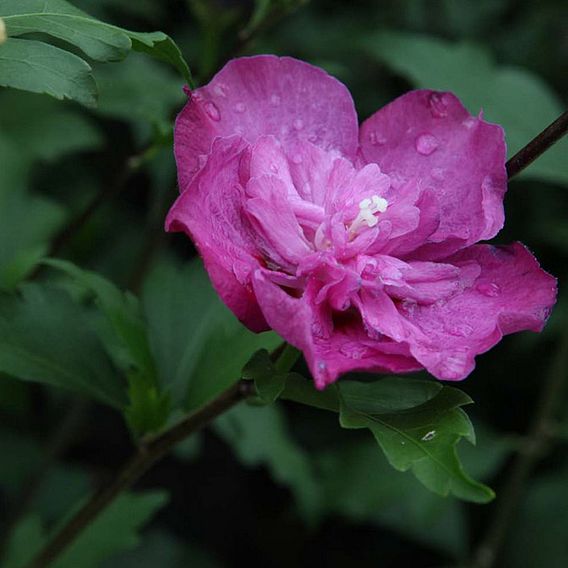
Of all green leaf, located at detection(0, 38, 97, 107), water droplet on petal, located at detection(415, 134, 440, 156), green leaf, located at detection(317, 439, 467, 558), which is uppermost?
water droplet on petal, located at detection(415, 134, 440, 156)

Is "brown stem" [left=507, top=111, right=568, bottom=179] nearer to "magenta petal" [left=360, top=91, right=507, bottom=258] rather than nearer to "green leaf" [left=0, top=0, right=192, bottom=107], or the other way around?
"magenta petal" [left=360, top=91, right=507, bottom=258]

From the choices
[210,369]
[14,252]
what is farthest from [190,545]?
[210,369]

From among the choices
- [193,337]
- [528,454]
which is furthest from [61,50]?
[528,454]

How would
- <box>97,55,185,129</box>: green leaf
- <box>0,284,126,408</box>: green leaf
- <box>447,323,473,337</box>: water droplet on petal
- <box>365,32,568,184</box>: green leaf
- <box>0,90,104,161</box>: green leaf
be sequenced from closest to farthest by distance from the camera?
1. <box>447,323,473,337</box>: water droplet on petal
2. <box>0,284,126,408</box>: green leaf
3. <box>365,32,568,184</box>: green leaf
4. <box>97,55,185,129</box>: green leaf
5. <box>0,90,104,161</box>: green leaf

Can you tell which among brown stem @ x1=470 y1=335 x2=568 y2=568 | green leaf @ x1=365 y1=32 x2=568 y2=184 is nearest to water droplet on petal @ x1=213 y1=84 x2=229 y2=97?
green leaf @ x1=365 y1=32 x2=568 y2=184

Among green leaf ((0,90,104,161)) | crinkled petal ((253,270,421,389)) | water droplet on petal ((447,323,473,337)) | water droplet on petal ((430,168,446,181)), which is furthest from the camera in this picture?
green leaf ((0,90,104,161))

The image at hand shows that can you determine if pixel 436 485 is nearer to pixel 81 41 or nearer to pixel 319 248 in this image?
pixel 319 248

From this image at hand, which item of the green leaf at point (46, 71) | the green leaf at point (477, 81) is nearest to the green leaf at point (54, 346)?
the green leaf at point (46, 71)

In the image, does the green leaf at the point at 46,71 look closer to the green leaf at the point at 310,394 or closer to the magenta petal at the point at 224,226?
the magenta petal at the point at 224,226
